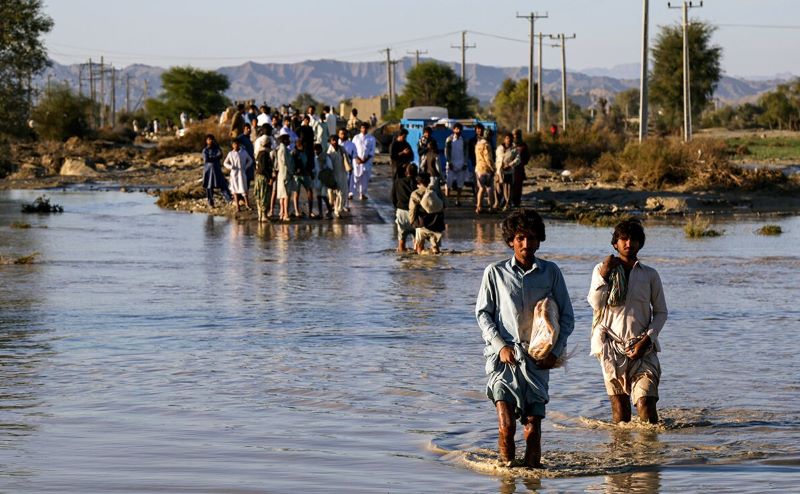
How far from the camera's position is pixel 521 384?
24.1ft

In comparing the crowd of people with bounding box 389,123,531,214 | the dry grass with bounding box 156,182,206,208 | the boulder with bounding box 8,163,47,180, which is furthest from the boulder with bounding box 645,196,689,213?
the boulder with bounding box 8,163,47,180

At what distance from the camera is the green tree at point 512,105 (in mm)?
91250

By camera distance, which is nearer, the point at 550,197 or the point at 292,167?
the point at 292,167

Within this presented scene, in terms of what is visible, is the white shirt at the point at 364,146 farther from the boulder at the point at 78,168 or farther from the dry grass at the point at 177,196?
the boulder at the point at 78,168

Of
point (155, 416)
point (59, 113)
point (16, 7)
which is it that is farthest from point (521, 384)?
point (59, 113)

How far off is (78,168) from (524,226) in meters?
45.5

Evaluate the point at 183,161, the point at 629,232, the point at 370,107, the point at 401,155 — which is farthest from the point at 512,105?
the point at 629,232

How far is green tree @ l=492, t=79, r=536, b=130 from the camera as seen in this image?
9125 centimetres

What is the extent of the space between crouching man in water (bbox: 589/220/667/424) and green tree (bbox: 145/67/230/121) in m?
87.9

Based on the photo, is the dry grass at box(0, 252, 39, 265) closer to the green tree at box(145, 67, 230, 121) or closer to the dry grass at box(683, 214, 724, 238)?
the dry grass at box(683, 214, 724, 238)

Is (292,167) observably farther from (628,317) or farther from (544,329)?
(544,329)

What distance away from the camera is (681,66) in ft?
277

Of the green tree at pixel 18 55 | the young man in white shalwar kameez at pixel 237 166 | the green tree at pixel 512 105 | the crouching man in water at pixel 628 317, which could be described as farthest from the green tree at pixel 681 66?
the crouching man in water at pixel 628 317

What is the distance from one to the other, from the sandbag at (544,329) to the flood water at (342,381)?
707mm
